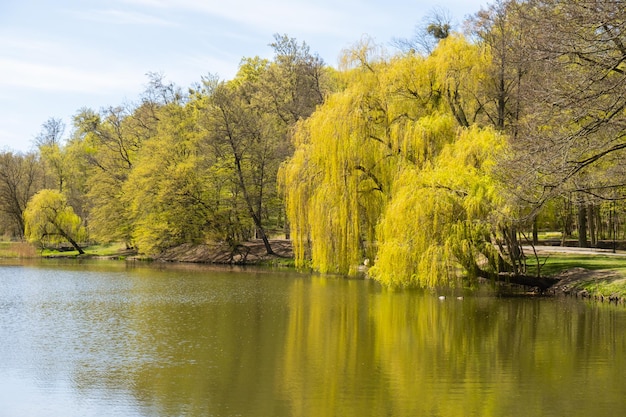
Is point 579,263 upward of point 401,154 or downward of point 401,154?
downward

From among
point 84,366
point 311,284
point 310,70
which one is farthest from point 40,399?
point 310,70

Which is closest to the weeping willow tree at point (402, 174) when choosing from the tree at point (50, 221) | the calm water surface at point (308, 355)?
the calm water surface at point (308, 355)

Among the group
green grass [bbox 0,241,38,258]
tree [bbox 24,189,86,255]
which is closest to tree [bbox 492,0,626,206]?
tree [bbox 24,189,86,255]

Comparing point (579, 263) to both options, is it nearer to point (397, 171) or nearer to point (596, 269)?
point (596, 269)

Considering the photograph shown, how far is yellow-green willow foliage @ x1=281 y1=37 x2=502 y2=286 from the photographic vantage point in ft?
68.3

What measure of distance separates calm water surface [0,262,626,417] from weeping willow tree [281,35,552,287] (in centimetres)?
142

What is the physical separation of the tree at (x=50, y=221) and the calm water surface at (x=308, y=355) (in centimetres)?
2395

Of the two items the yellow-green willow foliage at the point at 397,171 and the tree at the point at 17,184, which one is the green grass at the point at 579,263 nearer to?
the yellow-green willow foliage at the point at 397,171

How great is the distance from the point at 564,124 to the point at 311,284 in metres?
13.1

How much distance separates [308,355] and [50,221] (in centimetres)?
3722

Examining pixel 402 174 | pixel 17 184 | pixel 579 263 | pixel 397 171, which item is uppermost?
pixel 17 184

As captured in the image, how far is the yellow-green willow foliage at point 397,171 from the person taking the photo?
820 inches

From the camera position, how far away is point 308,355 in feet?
43.4

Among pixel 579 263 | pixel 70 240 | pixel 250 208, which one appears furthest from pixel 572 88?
pixel 70 240
